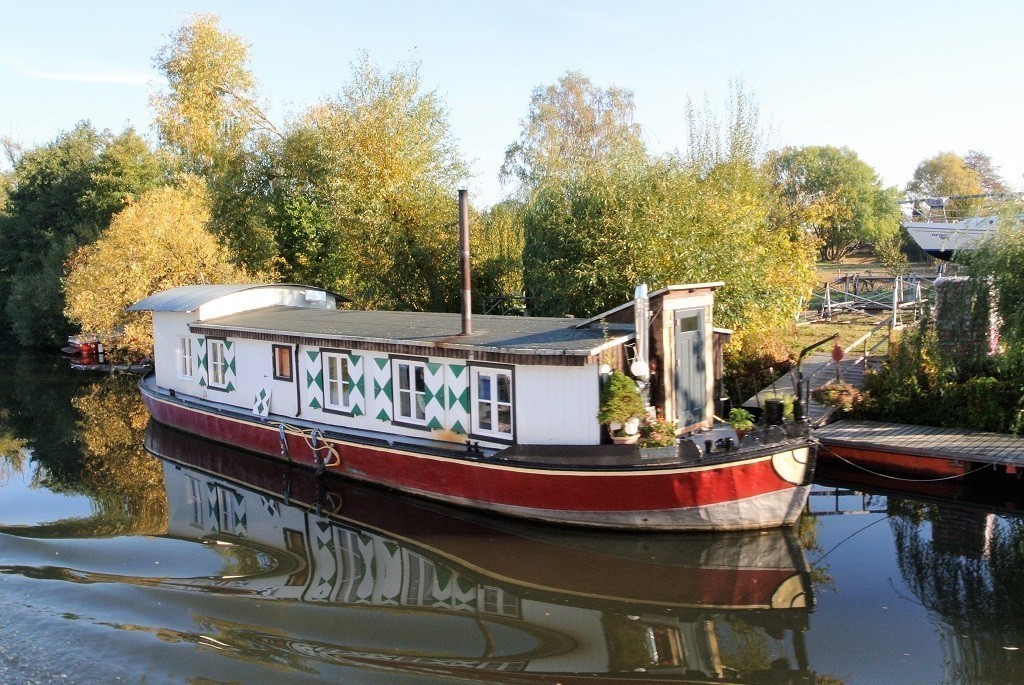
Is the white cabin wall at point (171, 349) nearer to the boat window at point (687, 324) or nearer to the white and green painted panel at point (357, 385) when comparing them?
the white and green painted panel at point (357, 385)

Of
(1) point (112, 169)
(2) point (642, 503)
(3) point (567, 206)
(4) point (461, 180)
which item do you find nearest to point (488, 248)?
(4) point (461, 180)

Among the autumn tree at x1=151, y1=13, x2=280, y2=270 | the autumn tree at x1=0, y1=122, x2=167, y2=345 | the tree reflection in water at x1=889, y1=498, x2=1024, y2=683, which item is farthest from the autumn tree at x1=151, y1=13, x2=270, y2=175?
the tree reflection in water at x1=889, y1=498, x2=1024, y2=683

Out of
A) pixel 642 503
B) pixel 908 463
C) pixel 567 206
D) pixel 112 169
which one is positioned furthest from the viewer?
pixel 112 169

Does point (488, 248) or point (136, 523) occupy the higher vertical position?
point (488, 248)

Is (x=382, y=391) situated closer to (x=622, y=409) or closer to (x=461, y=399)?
(x=461, y=399)

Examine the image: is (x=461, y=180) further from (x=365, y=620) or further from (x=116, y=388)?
(x=365, y=620)

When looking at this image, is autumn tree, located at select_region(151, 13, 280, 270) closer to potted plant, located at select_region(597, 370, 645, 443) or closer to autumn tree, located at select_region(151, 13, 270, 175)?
autumn tree, located at select_region(151, 13, 270, 175)

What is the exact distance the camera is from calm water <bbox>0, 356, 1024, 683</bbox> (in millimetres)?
7984

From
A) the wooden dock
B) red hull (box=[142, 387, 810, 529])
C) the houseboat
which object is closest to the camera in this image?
red hull (box=[142, 387, 810, 529])

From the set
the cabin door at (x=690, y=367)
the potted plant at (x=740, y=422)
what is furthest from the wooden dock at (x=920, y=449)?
the potted plant at (x=740, y=422)

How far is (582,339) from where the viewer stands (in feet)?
Result: 39.6

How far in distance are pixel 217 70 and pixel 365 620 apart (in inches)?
1195

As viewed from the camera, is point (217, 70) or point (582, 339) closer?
point (582, 339)

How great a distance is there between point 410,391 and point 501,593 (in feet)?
Result: 16.0
